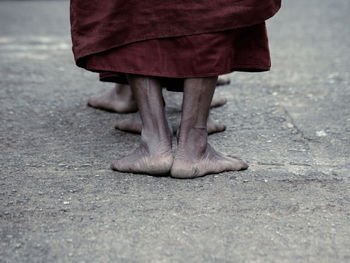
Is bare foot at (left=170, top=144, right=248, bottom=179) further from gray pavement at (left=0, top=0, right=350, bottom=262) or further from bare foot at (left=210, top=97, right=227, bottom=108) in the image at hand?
bare foot at (left=210, top=97, right=227, bottom=108)

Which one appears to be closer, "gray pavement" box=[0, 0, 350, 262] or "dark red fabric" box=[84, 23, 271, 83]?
"gray pavement" box=[0, 0, 350, 262]

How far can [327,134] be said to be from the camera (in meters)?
2.80

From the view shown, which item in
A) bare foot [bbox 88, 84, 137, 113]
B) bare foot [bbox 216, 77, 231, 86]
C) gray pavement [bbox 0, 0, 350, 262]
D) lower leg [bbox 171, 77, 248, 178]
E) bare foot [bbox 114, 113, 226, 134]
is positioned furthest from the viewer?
bare foot [bbox 216, 77, 231, 86]

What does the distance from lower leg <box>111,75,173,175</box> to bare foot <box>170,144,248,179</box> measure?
0.04 metres

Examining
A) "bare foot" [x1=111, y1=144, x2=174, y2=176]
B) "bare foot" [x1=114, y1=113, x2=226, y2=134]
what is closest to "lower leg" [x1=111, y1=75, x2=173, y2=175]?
"bare foot" [x1=111, y1=144, x2=174, y2=176]

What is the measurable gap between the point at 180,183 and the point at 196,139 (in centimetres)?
19

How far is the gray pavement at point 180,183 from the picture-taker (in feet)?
5.70

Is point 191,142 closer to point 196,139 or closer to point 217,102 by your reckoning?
point 196,139

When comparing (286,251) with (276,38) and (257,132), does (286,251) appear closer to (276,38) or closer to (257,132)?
(257,132)

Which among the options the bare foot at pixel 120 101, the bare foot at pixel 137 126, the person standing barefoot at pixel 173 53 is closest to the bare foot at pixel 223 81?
the bare foot at pixel 120 101

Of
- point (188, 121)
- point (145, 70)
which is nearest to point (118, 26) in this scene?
point (145, 70)

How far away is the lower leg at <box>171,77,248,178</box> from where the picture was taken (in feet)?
7.22

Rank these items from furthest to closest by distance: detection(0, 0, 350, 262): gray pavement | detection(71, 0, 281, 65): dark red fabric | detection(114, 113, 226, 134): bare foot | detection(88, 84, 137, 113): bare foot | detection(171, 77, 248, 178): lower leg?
detection(88, 84, 137, 113): bare foot → detection(114, 113, 226, 134): bare foot → detection(171, 77, 248, 178): lower leg → detection(71, 0, 281, 65): dark red fabric → detection(0, 0, 350, 262): gray pavement

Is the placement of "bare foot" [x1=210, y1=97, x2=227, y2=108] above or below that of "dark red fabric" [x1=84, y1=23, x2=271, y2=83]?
below
